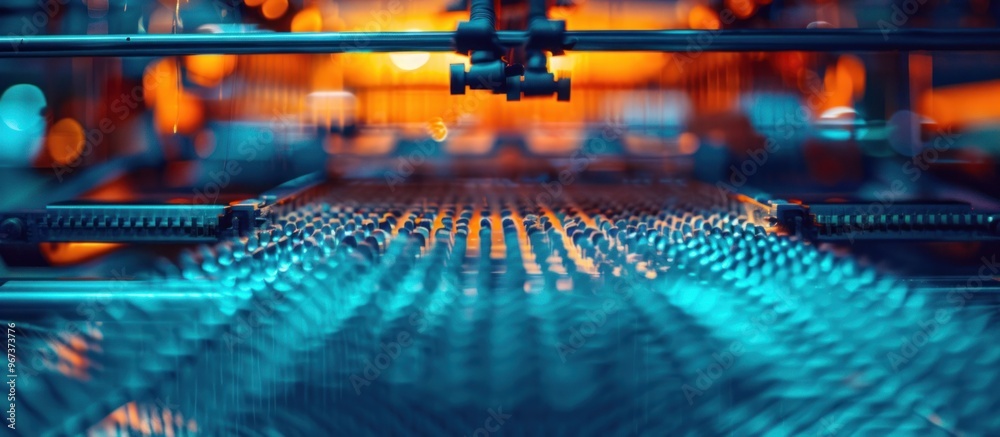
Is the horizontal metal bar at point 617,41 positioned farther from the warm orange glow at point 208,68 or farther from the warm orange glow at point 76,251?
the warm orange glow at point 208,68

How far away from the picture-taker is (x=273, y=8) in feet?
5.65

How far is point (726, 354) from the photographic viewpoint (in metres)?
0.63

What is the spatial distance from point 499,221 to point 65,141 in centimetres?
114

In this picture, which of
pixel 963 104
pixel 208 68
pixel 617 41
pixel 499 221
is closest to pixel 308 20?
pixel 208 68

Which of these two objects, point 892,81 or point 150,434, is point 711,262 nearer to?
point 150,434

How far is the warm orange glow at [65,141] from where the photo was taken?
1473 millimetres

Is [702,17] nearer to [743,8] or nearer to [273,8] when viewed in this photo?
[743,8]

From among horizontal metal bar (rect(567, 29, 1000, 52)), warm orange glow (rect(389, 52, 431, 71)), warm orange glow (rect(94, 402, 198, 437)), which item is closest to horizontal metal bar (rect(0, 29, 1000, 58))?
horizontal metal bar (rect(567, 29, 1000, 52))

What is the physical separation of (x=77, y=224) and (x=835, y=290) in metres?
1.20

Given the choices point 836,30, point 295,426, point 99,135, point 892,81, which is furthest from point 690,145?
point 99,135

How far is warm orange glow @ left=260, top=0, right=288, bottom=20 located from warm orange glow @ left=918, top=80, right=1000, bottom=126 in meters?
1.75

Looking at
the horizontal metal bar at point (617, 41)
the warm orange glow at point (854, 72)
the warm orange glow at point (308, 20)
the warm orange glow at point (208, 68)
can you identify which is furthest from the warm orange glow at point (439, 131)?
the warm orange glow at point (854, 72)

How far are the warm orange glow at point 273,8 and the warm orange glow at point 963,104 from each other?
175cm

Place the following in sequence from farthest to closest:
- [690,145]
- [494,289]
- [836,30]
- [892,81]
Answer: [690,145] → [892,81] → [836,30] → [494,289]
